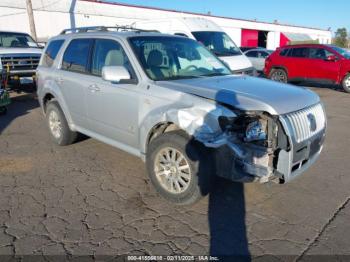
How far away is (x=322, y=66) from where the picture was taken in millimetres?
13328

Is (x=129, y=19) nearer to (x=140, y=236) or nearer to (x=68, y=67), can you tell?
(x=68, y=67)

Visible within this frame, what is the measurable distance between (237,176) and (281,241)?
0.74m

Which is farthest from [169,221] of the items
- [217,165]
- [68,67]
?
[68,67]

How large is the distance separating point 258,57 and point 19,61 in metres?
12.6

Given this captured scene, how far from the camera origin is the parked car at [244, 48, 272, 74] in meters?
18.8

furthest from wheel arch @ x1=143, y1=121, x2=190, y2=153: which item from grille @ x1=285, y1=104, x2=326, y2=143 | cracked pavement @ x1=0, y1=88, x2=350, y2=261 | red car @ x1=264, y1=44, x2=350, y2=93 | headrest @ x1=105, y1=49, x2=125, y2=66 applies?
red car @ x1=264, y1=44, x2=350, y2=93

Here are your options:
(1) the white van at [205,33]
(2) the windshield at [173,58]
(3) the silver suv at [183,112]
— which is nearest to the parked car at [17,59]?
(1) the white van at [205,33]

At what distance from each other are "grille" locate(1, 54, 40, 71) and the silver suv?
6882mm

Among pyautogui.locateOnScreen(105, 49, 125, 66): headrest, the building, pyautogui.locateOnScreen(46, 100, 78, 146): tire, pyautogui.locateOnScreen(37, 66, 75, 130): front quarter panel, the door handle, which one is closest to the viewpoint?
pyautogui.locateOnScreen(105, 49, 125, 66): headrest

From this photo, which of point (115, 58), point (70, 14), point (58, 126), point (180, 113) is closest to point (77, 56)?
point (115, 58)

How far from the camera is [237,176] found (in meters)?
3.58

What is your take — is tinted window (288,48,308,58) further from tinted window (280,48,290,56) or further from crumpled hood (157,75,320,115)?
crumpled hood (157,75,320,115)

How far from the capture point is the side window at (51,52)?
5.98 meters

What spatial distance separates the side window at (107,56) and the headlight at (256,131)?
1725 mm
